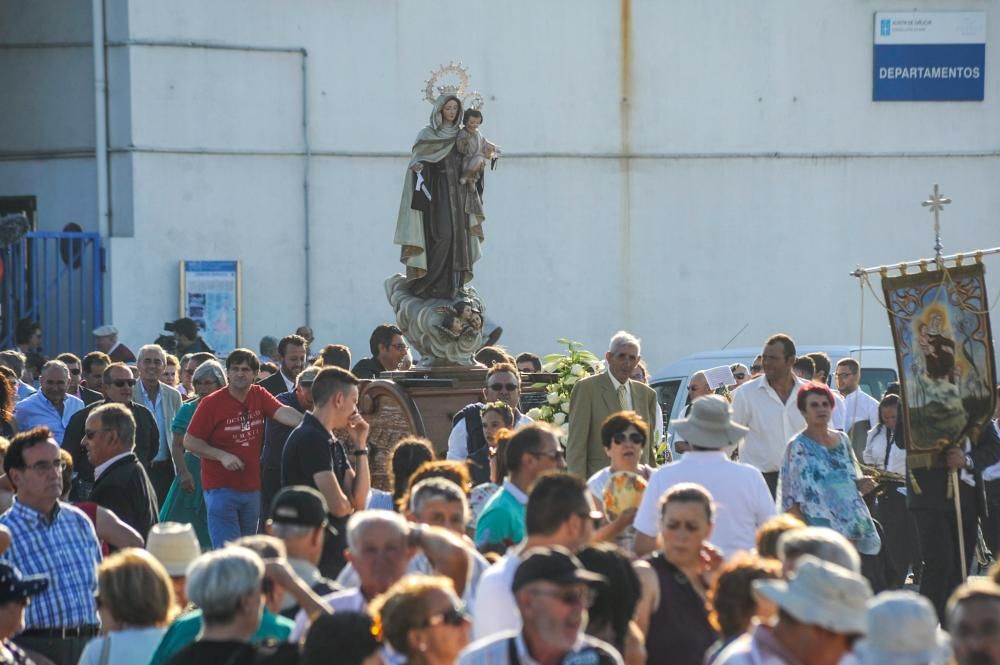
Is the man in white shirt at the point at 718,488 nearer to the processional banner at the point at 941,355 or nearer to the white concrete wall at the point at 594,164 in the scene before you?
the processional banner at the point at 941,355

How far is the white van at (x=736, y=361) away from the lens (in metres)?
16.4

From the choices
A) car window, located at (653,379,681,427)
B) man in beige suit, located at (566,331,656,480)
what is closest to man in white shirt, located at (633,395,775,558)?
man in beige suit, located at (566,331,656,480)

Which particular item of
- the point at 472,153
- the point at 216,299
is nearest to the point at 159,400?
the point at 472,153

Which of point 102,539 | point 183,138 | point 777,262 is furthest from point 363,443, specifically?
point 777,262

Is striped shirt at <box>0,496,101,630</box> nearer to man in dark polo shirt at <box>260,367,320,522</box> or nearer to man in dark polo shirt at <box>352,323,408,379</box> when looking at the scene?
man in dark polo shirt at <box>260,367,320,522</box>

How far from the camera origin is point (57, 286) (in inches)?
869

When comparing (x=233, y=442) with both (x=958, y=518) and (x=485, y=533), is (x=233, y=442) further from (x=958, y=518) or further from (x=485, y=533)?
(x=958, y=518)

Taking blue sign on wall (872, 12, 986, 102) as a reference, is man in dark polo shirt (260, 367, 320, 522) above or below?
below

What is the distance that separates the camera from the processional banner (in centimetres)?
1140

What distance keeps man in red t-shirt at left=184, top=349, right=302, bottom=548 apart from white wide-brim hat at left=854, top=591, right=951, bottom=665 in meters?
6.51

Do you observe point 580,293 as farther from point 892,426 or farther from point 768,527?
point 768,527

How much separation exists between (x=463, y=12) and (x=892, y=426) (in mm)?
11618

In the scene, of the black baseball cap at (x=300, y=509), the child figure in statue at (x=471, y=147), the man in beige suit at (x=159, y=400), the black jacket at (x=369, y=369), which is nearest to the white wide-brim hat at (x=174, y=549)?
the black baseball cap at (x=300, y=509)

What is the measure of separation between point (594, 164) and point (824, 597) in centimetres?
1869
